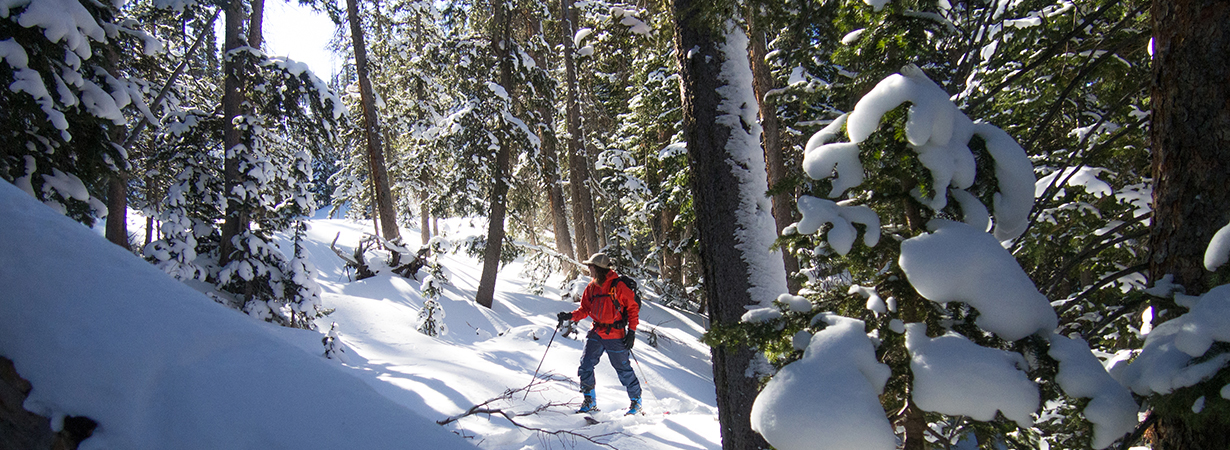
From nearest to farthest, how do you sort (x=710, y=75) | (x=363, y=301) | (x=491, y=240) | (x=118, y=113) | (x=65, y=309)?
(x=65, y=309), (x=710, y=75), (x=118, y=113), (x=363, y=301), (x=491, y=240)

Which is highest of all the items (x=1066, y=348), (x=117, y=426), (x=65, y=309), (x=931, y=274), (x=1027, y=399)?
(x=931, y=274)

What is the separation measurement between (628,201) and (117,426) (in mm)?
12025

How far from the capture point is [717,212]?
347 cm

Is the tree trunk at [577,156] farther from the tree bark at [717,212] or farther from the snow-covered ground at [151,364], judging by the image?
the snow-covered ground at [151,364]

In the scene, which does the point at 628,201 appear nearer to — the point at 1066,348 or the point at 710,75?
the point at 710,75

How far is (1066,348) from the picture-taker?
1.88 metres

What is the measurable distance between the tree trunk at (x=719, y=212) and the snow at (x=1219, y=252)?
1.95 m

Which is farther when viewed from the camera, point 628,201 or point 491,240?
point 628,201

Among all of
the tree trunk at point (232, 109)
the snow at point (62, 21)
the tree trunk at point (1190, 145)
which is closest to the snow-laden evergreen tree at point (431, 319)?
the tree trunk at point (232, 109)

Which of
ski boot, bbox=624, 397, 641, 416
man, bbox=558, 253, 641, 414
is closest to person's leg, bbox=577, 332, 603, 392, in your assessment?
man, bbox=558, 253, 641, 414

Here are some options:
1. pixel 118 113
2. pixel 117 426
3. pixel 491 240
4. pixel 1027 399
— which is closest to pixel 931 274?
pixel 1027 399

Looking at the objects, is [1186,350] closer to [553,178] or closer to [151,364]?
[151,364]

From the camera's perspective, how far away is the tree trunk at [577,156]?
478 inches

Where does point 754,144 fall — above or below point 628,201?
below
